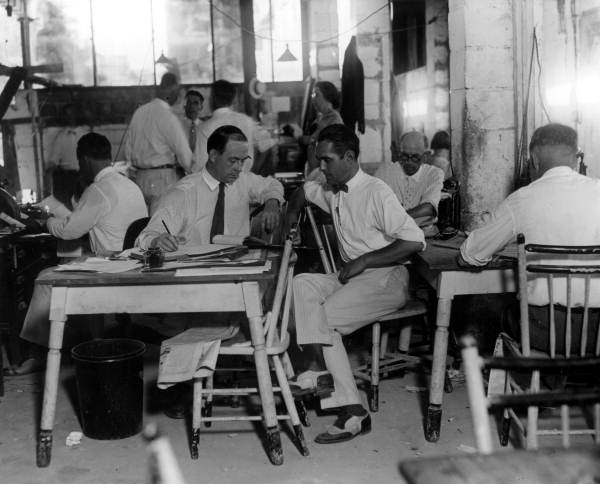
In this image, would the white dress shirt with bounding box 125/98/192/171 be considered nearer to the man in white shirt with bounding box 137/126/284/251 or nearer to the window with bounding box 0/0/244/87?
the man in white shirt with bounding box 137/126/284/251

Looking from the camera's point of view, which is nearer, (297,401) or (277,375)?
(277,375)

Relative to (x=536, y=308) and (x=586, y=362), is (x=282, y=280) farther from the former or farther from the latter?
(x=586, y=362)

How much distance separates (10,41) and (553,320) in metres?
11.2

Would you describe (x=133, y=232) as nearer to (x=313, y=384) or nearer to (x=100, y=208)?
(x=100, y=208)

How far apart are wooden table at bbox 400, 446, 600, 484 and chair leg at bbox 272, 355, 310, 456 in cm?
223

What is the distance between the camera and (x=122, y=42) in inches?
466

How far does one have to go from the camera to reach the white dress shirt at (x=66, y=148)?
11.9 meters

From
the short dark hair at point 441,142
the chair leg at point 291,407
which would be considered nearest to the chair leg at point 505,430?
the chair leg at point 291,407

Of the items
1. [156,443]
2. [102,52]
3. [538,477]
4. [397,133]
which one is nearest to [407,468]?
[538,477]

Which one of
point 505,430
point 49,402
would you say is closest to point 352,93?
point 505,430

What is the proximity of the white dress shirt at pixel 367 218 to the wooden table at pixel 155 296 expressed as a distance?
0.95 metres

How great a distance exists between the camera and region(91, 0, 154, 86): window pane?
11781 millimetres

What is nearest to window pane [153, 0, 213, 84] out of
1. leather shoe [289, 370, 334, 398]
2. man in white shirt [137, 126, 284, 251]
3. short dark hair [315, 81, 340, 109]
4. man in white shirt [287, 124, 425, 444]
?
short dark hair [315, 81, 340, 109]

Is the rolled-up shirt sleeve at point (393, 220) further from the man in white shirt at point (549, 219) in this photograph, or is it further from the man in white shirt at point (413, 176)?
the man in white shirt at point (413, 176)
